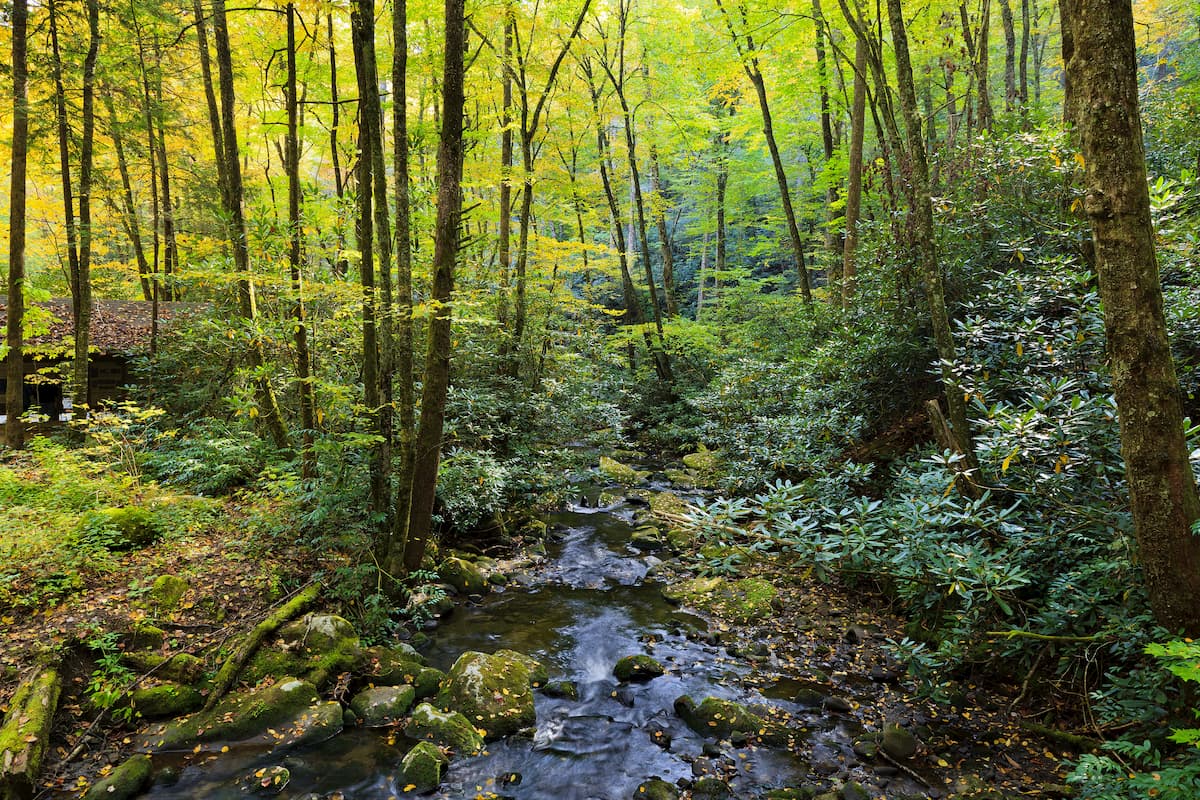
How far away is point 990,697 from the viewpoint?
15.5 ft

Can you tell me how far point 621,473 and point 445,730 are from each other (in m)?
8.76

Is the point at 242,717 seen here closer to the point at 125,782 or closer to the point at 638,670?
the point at 125,782

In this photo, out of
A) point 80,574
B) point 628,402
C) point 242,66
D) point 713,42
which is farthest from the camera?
point 628,402

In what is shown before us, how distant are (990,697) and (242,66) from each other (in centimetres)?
1695

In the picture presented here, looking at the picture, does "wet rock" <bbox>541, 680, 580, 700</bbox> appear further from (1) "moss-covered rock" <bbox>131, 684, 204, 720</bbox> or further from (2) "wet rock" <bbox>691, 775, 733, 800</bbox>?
(1) "moss-covered rock" <bbox>131, 684, 204, 720</bbox>

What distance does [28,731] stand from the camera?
4215mm

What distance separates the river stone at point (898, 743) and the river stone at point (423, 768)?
11.7 ft

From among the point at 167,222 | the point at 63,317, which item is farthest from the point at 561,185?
the point at 63,317

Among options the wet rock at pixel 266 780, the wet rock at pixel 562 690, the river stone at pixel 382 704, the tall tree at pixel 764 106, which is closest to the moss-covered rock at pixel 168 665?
the wet rock at pixel 266 780

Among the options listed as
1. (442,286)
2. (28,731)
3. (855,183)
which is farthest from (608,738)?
(855,183)

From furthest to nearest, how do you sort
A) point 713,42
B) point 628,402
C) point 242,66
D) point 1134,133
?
point 628,402
point 713,42
point 242,66
point 1134,133

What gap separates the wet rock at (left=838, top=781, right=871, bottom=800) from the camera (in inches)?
158

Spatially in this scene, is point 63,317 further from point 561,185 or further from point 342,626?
point 342,626

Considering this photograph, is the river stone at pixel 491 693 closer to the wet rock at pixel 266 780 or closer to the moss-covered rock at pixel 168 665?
the wet rock at pixel 266 780
